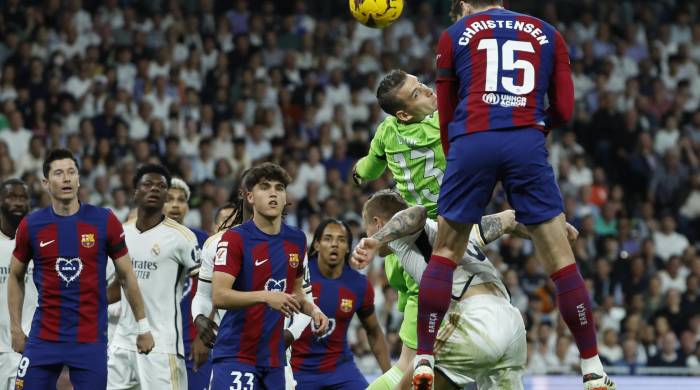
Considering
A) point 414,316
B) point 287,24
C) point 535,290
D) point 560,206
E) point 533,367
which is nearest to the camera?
point 560,206

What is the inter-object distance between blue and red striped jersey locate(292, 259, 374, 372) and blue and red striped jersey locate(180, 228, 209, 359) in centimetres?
88

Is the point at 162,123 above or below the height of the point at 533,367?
above

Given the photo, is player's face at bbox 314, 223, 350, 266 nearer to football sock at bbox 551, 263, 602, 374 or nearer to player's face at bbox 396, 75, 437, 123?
player's face at bbox 396, 75, 437, 123

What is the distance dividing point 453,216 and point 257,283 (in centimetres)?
189

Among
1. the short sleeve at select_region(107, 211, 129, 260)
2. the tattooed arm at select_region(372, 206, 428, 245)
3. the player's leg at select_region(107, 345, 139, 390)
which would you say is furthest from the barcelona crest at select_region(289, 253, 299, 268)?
the player's leg at select_region(107, 345, 139, 390)

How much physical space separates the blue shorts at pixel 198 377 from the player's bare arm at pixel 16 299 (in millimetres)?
1913

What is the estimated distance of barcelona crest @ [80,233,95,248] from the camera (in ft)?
28.9

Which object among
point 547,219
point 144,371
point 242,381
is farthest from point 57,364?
point 547,219

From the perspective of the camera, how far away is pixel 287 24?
20531 millimetres

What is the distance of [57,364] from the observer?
28.7ft

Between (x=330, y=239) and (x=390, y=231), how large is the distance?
11.3 ft

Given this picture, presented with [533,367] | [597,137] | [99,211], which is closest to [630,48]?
[597,137]

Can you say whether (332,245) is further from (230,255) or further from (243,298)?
(243,298)

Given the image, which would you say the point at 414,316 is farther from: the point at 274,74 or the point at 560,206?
the point at 274,74
